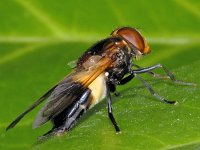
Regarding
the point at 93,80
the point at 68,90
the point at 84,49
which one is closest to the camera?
the point at 68,90

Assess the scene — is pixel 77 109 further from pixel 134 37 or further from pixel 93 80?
pixel 134 37

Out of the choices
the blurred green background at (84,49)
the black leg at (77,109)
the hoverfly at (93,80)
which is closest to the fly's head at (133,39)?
the hoverfly at (93,80)

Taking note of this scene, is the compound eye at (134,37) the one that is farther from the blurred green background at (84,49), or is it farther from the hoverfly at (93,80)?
the blurred green background at (84,49)

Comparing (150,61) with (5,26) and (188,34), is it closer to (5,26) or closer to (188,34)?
(188,34)

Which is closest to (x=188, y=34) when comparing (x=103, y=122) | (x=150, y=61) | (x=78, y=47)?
(x=150, y=61)

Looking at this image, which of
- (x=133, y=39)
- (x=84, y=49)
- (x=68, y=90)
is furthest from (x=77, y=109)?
(x=84, y=49)

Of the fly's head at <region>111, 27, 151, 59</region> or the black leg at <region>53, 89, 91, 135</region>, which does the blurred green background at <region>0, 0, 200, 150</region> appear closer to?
the black leg at <region>53, 89, 91, 135</region>

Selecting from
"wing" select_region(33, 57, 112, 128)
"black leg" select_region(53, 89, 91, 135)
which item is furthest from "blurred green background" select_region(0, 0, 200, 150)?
"wing" select_region(33, 57, 112, 128)
